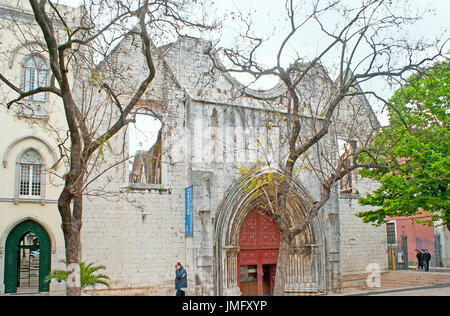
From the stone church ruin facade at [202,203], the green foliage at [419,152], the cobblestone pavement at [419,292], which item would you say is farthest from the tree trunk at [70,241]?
the cobblestone pavement at [419,292]

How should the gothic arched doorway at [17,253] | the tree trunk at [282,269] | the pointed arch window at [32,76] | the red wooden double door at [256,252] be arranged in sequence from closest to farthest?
the tree trunk at [282,269] < the gothic arched doorway at [17,253] < the pointed arch window at [32,76] < the red wooden double door at [256,252]

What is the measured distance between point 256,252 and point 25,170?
8628mm

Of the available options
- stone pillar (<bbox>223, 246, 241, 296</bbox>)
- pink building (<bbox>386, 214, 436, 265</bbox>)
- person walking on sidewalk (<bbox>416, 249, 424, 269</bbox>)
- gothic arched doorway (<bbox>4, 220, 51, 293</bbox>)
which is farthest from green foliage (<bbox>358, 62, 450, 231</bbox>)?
pink building (<bbox>386, 214, 436, 265</bbox>)

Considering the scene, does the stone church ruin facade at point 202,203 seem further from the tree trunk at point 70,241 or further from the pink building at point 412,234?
the pink building at point 412,234

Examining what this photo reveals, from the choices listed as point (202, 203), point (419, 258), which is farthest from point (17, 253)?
point (419, 258)

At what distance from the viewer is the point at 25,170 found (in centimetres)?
1433

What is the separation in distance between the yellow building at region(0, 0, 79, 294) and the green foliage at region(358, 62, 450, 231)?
1020 centimetres

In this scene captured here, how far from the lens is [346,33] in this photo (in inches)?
486

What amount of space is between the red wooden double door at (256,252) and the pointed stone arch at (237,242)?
62cm

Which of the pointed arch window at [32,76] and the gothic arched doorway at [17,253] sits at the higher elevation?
the pointed arch window at [32,76]

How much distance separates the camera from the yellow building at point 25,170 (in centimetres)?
1373
